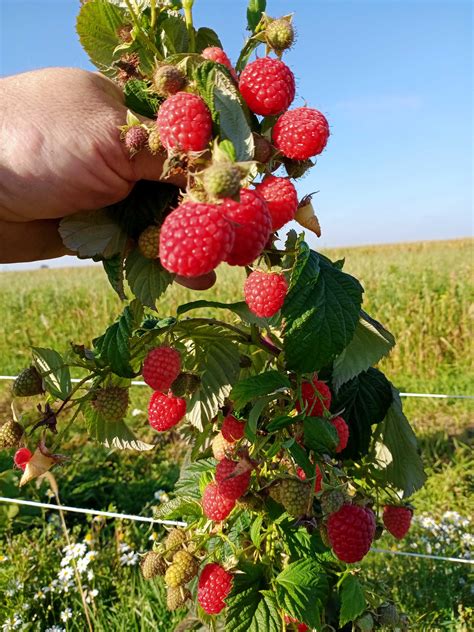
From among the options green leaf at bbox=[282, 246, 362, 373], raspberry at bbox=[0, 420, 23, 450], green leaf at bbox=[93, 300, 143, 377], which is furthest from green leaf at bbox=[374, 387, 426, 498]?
raspberry at bbox=[0, 420, 23, 450]

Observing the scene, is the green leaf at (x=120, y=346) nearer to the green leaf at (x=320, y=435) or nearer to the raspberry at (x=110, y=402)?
the raspberry at (x=110, y=402)

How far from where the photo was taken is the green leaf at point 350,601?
0.97 m

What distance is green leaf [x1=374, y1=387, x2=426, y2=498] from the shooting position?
1.12 m

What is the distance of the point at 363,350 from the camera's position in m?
0.93

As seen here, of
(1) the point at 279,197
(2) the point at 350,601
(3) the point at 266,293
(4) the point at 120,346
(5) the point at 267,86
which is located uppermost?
(5) the point at 267,86

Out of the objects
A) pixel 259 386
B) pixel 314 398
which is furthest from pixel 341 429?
pixel 259 386

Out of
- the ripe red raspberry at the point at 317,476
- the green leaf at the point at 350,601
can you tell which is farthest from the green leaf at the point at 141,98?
the green leaf at the point at 350,601

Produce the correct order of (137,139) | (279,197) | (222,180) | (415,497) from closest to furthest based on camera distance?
(222,180), (279,197), (137,139), (415,497)

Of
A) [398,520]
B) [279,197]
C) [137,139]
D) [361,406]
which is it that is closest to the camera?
[279,197]

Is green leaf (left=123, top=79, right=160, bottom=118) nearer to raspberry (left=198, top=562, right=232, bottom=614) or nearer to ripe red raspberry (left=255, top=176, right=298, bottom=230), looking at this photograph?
ripe red raspberry (left=255, top=176, right=298, bottom=230)

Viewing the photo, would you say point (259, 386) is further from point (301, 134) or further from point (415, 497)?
point (415, 497)

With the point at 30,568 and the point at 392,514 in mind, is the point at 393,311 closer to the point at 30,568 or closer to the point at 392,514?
the point at 30,568

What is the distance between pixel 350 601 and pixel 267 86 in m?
0.79

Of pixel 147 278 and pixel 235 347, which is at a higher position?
pixel 147 278
